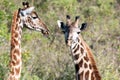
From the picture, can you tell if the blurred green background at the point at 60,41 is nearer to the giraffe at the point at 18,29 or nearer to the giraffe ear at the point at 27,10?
the giraffe at the point at 18,29

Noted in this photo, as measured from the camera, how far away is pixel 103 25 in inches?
545

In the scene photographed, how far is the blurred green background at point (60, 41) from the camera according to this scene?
336 inches

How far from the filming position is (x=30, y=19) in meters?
7.45

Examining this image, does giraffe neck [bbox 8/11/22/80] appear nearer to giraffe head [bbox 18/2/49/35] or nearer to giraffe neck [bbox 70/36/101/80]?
giraffe head [bbox 18/2/49/35]

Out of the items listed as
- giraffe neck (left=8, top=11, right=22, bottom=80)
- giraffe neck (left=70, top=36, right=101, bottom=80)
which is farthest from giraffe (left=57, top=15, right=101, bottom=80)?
giraffe neck (left=8, top=11, right=22, bottom=80)

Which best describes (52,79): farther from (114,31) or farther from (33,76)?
(114,31)

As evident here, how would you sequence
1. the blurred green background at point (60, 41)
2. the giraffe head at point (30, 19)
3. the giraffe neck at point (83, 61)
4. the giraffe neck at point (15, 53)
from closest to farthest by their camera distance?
1. the giraffe neck at point (83, 61)
2. the giraffe neck at point (15, 53)
3. the giraffe head at point (30, 19)
4. the blurred green background at point (60, 41)

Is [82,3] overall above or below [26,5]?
below

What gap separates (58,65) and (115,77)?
110 cm

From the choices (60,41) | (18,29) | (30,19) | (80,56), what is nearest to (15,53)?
(18,29)

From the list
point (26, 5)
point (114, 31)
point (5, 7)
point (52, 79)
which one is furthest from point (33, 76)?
point (114, 31)

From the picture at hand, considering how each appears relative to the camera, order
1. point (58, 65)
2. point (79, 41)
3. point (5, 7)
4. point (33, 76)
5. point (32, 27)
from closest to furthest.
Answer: point (79, 41), point (32, 27), point (33, 76), point (58, 65), point (5, 7)

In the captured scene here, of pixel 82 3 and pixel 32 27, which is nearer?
pixel 32 27

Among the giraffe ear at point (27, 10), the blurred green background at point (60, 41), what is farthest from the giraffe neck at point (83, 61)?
the blurred green background at point (60, 41)
